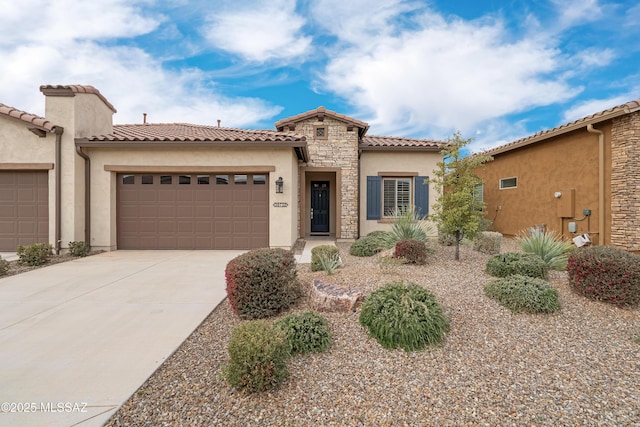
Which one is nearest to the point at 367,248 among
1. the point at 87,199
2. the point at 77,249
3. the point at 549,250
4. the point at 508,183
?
the point at 549,250

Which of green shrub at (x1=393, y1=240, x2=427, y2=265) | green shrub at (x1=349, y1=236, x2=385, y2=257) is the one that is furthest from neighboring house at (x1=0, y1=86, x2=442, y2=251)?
green shrub at (x1=393, y1=240, x2=427, y2=265)

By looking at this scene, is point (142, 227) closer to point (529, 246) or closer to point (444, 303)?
point (444, 303)

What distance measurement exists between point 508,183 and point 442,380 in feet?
40.7

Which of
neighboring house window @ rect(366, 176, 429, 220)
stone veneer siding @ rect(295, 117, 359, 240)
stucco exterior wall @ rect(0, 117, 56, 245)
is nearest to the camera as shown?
stucco exterior wall @ rect(0, 117, 56, 245)

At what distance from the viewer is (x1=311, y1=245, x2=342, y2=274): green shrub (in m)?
5.74

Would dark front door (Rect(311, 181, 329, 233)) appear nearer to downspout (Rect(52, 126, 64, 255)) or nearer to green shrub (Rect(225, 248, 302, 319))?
downspout (Rect(52, 126, 64, 255))

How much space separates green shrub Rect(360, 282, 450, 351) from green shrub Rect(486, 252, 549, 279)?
253 centimetres

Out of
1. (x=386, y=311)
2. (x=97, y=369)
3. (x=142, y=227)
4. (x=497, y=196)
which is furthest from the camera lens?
(x=497, y=196)

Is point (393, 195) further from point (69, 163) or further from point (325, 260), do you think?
point (69, 163)

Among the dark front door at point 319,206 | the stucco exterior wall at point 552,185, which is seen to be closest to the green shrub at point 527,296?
the stucco exterior wall at point 552,185

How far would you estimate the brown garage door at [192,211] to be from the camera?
31.5 feet

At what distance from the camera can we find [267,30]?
29.6ft

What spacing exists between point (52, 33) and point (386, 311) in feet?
37.2

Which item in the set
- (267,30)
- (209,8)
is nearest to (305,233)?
(267,30)
